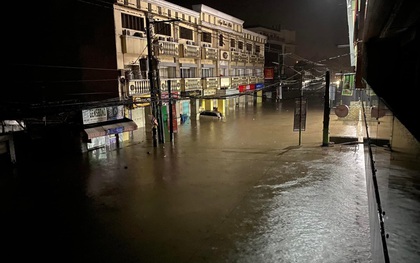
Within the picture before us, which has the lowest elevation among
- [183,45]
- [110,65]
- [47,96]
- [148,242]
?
[148,242]

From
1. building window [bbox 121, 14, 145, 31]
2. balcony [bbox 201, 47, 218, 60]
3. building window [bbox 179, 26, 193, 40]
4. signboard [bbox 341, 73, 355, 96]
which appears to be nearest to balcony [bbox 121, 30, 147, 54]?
building window [bbox 121, 14, 145, 31]

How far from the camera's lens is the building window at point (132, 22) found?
90.0 ft

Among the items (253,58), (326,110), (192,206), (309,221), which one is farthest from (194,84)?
(309,221)

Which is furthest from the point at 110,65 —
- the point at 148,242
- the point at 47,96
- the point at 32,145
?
the point at 148,242

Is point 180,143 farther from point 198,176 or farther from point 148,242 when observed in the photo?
Result: point 148,242

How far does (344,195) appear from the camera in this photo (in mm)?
14992

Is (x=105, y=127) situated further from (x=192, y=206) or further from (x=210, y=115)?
(x=210, y=115)

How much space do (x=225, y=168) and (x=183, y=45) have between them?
20159 millimetres

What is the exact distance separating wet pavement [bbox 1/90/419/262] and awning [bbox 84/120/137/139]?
6.13 ft

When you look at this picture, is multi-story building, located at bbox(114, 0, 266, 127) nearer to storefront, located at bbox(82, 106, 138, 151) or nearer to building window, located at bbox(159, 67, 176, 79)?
building window, located at bbox(159, 67, 176, 79)

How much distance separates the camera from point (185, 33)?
3638 centimetres

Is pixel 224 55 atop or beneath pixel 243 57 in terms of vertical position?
beneath

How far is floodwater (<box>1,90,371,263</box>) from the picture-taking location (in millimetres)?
10438

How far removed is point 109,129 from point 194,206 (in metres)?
13.4
